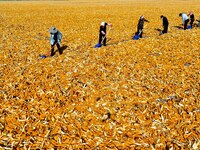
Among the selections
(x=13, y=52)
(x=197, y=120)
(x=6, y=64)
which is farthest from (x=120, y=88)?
(x=13, y=52)

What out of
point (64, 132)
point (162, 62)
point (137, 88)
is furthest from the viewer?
point (162, 62)

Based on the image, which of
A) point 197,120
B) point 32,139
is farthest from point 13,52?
point 197,120

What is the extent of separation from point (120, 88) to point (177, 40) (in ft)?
26.9

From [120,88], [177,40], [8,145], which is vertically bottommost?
[8,145]

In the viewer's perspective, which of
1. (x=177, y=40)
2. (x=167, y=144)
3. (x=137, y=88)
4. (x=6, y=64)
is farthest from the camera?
(x=177, y=40)

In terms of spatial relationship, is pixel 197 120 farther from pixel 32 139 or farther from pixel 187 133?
pixel 32 139

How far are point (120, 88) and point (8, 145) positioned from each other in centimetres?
460

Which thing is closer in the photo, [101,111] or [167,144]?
[167,144]

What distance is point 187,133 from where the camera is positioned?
6488 millimetres

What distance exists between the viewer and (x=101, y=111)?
7766 millimetres

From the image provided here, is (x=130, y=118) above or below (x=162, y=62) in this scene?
below

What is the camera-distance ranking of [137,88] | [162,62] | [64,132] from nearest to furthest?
[64,132]
[137,88]
[162,62]

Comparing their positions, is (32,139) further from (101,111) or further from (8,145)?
(101,111)

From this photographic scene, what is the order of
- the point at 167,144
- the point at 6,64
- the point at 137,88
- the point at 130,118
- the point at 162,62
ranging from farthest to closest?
the point at 6,64 → the point at 162,62 → the point at 137,88 → the point at 130,118 → the point at 167,144
